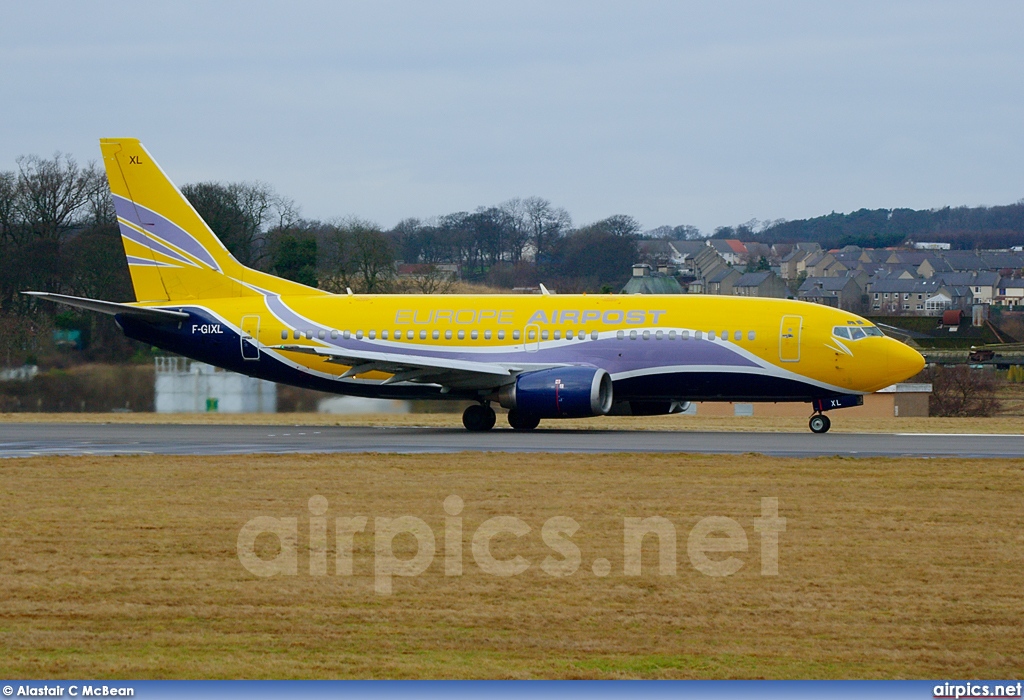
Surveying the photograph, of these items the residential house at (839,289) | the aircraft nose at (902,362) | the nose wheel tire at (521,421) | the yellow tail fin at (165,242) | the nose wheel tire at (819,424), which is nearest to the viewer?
the aircraft nose at (902,362)

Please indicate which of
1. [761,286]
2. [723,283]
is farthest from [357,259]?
[723,283]

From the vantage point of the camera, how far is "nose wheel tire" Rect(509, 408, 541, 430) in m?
31.7

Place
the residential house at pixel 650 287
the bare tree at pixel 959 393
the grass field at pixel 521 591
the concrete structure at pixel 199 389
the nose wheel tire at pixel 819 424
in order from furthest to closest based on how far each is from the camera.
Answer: the residential house at pixel 650 287
the bare tree at pixel 959 393
the concrete structure at pixel 199 389
the nose wheel tire at pixel 819 424
the grass field at pixel 521 591

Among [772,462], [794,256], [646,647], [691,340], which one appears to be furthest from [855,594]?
[794,256]

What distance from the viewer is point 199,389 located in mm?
38219

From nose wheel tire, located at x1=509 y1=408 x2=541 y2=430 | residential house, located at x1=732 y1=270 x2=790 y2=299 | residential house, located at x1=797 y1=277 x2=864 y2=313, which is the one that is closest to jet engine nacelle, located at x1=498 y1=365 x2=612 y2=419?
nose wheel tire, located at x1=509 y1=408 x2=541 y2=430

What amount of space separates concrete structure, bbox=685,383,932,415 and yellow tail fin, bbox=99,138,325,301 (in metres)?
17.5

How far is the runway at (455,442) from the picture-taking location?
81.6 ft

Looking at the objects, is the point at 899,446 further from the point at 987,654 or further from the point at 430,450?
the point at 987,654

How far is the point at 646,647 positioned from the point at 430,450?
1555 centimetres

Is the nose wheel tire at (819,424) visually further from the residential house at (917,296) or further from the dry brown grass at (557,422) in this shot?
the residential house at (917,296)

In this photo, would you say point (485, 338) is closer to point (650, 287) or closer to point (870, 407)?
point (870, 407)

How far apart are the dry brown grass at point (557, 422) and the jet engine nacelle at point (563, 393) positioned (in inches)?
133

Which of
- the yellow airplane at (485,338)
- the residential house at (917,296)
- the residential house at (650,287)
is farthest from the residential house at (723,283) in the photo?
the yellow airplane at (485,338)
